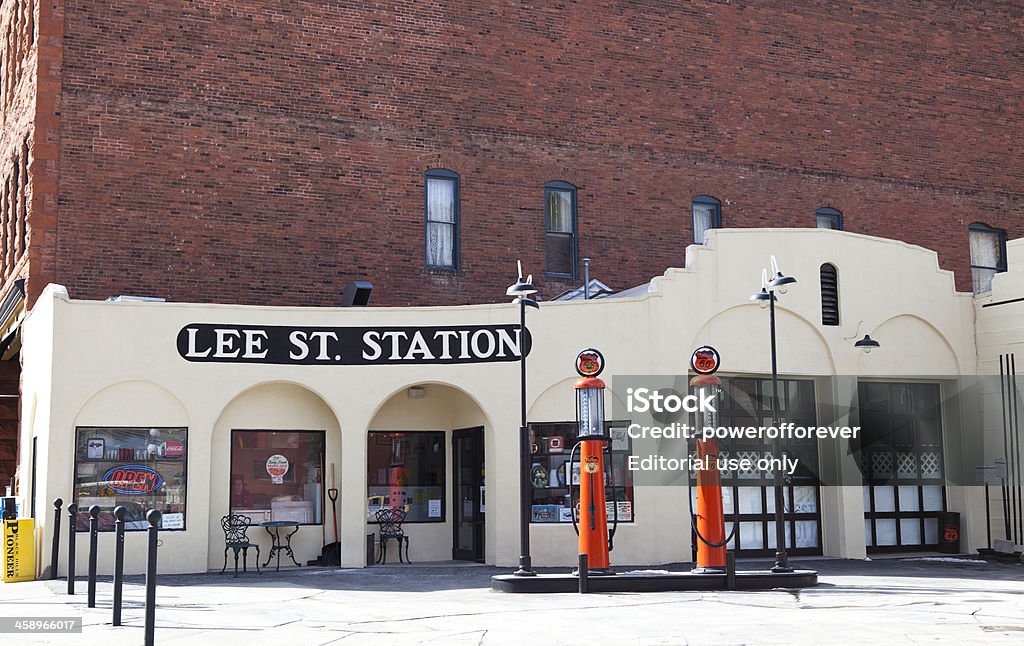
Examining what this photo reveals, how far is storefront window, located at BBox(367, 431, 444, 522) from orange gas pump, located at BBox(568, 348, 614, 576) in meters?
5.89

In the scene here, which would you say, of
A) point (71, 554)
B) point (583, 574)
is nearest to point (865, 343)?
point (583, 574)

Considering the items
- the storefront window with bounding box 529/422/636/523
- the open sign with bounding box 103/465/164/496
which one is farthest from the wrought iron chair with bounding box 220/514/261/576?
the storefront window with bounding box 529/422/636/523

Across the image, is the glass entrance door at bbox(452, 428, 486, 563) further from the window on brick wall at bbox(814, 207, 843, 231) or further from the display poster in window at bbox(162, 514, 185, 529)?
the window on brick wall at bbox(814, 207, 843, 231)

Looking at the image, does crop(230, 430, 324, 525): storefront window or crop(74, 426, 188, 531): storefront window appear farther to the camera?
crop(230, 430, 324, 525): storefront window

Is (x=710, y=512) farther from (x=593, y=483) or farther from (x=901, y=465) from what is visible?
(x=901, y=465)

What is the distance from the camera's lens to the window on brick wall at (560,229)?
1027 inches

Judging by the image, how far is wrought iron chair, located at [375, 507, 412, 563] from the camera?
2148 centimetres

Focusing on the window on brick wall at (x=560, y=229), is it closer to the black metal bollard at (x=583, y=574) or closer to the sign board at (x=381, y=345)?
the sign board at (x=381, y=345)

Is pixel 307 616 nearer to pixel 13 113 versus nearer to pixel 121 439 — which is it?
pixel 121 439

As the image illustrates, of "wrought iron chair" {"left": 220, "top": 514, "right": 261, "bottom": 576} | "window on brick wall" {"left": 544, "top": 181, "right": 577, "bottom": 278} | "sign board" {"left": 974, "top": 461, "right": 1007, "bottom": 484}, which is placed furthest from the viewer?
"window on brick wall" {"left": 544, "top": 181, "right": 577, "bottom": 278}

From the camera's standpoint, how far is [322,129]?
80.9 feet

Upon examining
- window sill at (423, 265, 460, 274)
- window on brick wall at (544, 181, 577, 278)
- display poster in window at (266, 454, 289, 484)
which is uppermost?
window on brick wall at (544, 181, 577, 278)

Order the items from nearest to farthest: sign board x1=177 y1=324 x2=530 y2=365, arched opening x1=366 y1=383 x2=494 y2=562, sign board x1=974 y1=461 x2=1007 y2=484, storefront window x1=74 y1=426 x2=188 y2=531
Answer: storefront window x1=74 y1=426 x2=188 y2=531
sign board x1=177 y1=324 x2=530 y2=365
arched opening x1=366 y1=383 x2=494 y2=562
sign board x1=974 y1=461 x2=1007 y2=484

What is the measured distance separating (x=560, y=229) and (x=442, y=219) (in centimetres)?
261
